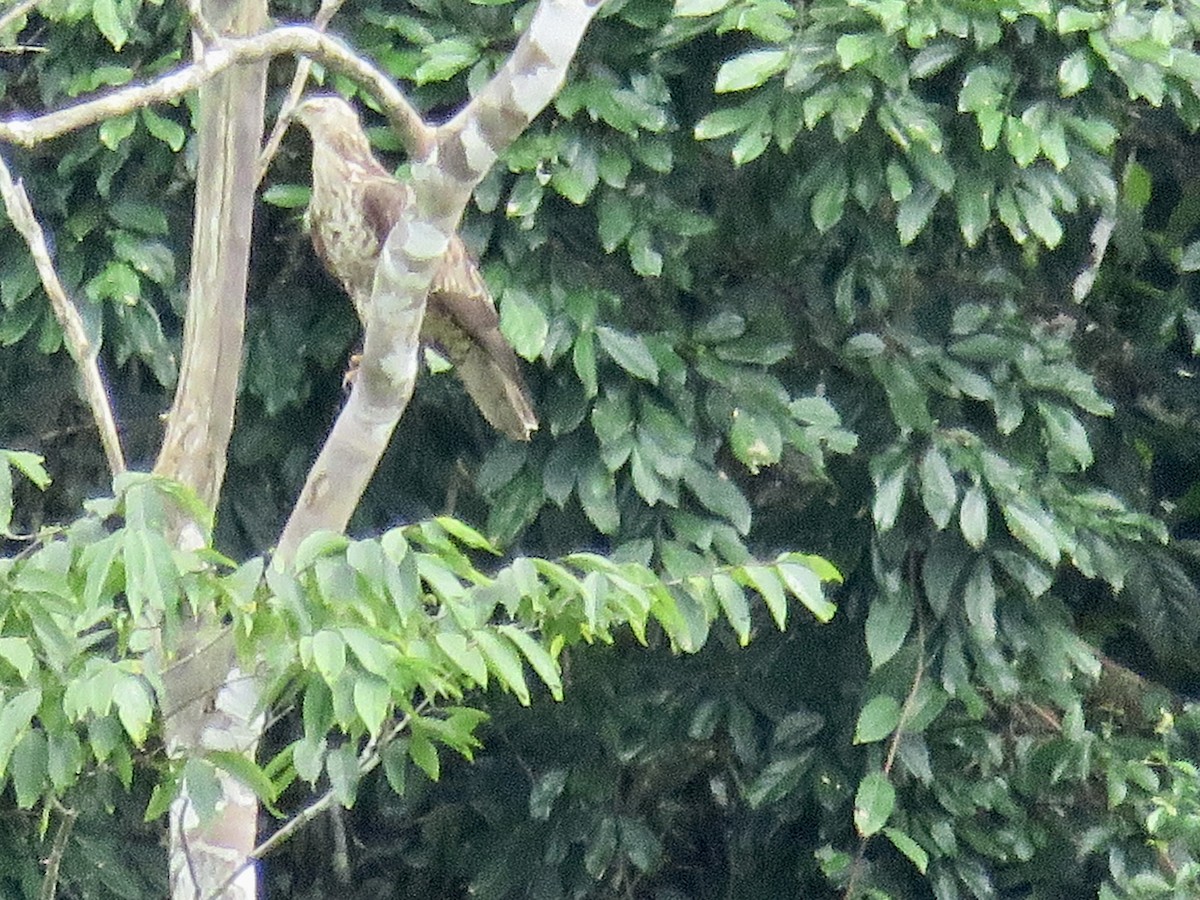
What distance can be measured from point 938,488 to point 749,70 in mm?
948

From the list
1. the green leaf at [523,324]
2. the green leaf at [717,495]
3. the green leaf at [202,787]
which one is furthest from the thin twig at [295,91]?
the green leaf at [202,787]

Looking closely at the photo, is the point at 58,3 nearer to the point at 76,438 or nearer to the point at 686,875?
the point at 76,438

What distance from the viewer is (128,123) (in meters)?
3.82

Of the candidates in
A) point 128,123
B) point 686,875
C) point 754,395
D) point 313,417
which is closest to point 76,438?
point 313,417

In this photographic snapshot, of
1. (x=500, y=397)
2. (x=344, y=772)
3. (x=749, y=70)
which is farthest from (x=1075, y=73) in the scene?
(x=344, y=772)

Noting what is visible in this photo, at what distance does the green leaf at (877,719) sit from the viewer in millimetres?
4105

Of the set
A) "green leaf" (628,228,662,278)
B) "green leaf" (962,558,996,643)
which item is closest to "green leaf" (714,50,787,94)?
"green leaf" (628,228,662,278)

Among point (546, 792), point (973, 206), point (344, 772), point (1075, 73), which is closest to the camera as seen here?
point (344, 772)

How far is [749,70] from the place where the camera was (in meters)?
3.59

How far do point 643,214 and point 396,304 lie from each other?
1.03 metres

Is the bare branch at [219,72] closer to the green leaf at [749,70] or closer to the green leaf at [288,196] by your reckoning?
the green leaf at [749,70]

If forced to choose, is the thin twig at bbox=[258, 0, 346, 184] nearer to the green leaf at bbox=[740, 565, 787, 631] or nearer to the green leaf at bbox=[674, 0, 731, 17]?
the green leaf at bbox=[674, 0, 731, 17]

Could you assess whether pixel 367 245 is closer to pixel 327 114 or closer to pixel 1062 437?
pixel 327 114

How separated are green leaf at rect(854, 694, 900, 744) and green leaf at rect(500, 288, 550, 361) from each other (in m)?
1.04
